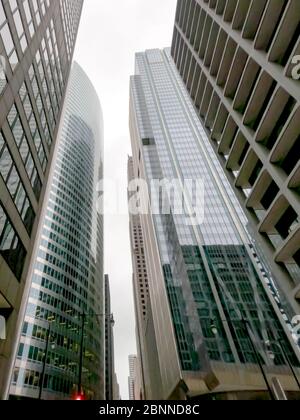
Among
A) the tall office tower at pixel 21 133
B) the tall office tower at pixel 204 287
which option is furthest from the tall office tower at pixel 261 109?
the tall office tower at pixel 204 287

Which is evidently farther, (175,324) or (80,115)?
(80,115)

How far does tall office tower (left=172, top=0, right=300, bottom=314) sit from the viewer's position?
51.5 feet

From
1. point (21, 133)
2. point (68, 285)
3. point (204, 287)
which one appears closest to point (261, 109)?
point (21, 133)

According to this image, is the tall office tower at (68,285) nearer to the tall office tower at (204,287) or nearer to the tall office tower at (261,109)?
the tall office tower at (204,287)

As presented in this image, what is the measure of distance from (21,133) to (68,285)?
2827 inches

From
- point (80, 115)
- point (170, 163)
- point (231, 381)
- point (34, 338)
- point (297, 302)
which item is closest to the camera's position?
point (297, 302)

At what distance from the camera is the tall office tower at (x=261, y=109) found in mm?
15688

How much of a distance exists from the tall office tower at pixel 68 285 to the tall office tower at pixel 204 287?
933 inches

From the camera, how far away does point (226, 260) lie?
82188 millimetres

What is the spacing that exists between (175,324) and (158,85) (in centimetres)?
12192

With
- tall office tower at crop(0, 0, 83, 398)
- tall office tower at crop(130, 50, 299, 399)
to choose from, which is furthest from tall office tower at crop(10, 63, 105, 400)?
tall office tower at crop(130, 50, 299, 399)

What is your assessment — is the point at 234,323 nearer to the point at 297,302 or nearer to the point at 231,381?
the point at 231,381

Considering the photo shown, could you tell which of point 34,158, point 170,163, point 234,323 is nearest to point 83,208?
point 170,163

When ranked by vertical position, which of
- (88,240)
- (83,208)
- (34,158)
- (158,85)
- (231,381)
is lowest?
(231,381)
